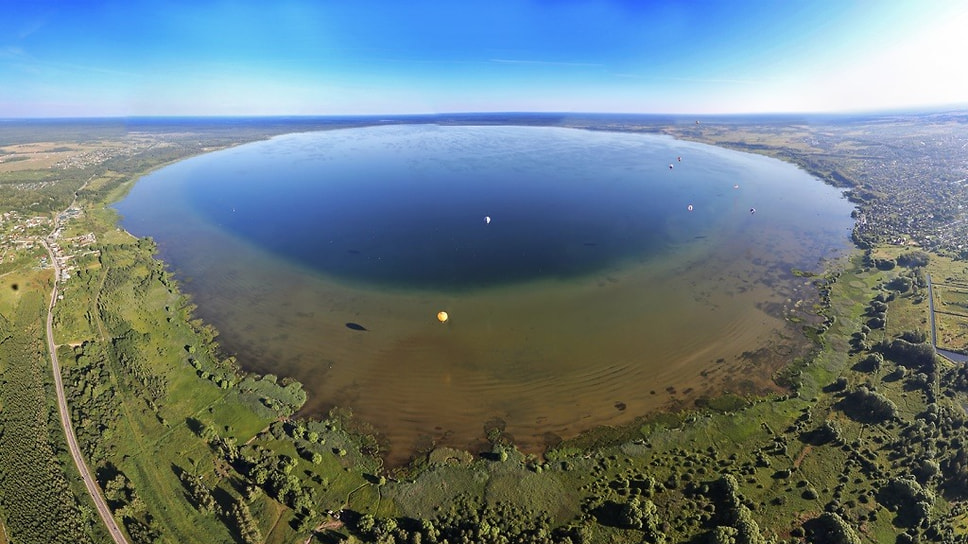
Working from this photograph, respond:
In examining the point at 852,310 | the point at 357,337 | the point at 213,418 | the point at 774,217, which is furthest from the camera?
the point at 774,217

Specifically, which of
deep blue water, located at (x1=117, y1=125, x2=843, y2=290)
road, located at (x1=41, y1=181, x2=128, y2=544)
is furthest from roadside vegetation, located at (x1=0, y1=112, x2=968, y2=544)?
deep blue water, located at (x1=117, y1=125, x2=843, y2=290)

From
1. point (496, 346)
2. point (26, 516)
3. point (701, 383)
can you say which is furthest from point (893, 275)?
point (26, 516)

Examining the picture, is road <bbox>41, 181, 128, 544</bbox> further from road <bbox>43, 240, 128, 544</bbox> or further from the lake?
the lake

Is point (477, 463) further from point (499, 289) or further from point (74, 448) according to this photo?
point (74, 448)

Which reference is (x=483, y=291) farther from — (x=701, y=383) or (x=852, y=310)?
(x=852, y=310)

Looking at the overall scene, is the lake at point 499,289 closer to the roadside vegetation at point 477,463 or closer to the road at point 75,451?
the roadside vegetation at point 477,463

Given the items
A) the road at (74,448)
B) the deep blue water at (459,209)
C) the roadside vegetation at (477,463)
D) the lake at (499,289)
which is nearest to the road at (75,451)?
the road at (74,448)
